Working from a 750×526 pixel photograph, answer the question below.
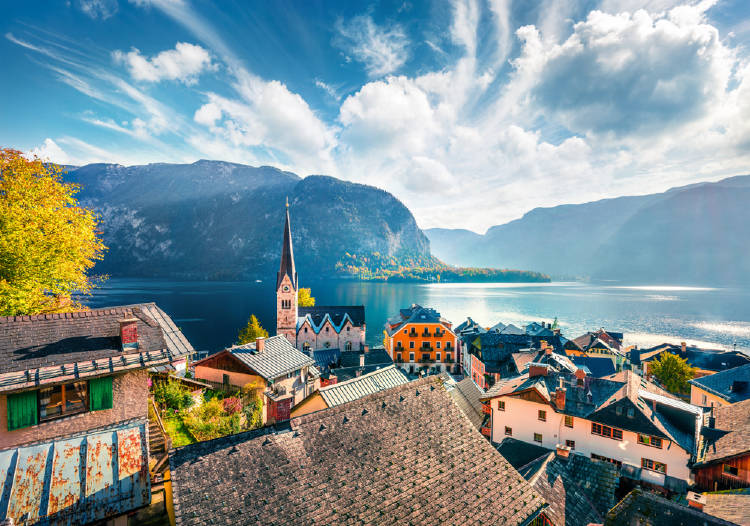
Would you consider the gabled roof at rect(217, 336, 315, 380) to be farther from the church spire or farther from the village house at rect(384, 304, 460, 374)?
the church spire

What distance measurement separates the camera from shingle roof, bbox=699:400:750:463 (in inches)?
831

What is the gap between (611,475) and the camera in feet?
57.3

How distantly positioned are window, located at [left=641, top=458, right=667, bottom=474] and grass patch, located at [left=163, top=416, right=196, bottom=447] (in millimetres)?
30819

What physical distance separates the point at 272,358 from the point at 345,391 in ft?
48.7

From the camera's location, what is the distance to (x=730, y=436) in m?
23.1

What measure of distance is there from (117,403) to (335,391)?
911 cm

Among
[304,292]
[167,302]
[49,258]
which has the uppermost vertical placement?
[49,258]

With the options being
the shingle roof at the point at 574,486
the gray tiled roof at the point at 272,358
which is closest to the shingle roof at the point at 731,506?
the shingle roof at the point at 574,486

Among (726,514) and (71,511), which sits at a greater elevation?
(71,511)

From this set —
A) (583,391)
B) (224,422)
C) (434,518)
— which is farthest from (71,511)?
(583,391)

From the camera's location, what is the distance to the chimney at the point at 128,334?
37.1 feet

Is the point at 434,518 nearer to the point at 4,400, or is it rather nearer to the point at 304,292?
the point at 4,400

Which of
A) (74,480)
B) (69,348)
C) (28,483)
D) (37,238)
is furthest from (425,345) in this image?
(28,483)

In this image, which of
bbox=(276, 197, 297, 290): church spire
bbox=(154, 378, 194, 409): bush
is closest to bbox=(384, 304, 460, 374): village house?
bbox=(276, 197, 297, 290): church spire
